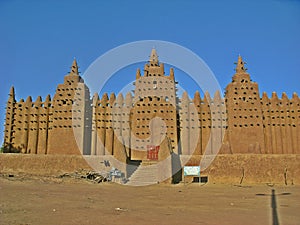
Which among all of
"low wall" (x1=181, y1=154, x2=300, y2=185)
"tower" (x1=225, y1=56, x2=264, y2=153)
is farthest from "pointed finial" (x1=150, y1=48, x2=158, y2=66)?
"low wall" (x1=181, y1=154, x2=300, y2=185)

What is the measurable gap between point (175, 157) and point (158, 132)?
10691 mm

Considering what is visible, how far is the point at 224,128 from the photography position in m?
34.1

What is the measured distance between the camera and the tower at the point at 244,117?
108ft

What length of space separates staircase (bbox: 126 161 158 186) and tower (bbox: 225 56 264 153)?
39.3ft

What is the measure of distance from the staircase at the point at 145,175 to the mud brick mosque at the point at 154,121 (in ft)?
26.3

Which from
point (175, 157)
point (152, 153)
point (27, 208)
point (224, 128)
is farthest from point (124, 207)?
point (224, 128)

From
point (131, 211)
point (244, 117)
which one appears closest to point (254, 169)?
point (244, 117)

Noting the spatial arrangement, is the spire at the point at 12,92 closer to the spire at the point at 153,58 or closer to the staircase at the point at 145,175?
the spire at the point at 153,58

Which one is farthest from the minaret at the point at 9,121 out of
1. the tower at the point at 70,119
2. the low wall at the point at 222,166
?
the low wall at the point at 222,166

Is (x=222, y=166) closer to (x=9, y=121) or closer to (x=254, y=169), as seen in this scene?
(x=254, y=169)

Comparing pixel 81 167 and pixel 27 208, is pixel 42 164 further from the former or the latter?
pixel 27 208

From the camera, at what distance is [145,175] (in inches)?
920

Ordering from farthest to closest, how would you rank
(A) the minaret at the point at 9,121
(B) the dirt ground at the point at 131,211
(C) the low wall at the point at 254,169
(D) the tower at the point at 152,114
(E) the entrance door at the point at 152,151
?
(A) the minaret at the point at 9,121 → (D) the tower at the point at 152,114 → (E) the entrance door at the point at 152,151 → (C) the low wall at the point at 254,169 → (B) the dirt ground at the point at 131,211

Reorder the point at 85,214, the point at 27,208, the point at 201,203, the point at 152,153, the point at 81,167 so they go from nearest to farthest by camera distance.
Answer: the point at 85,214
the point at 27,208
the point at 201,203
the point at 81,167
the point at 152,153
